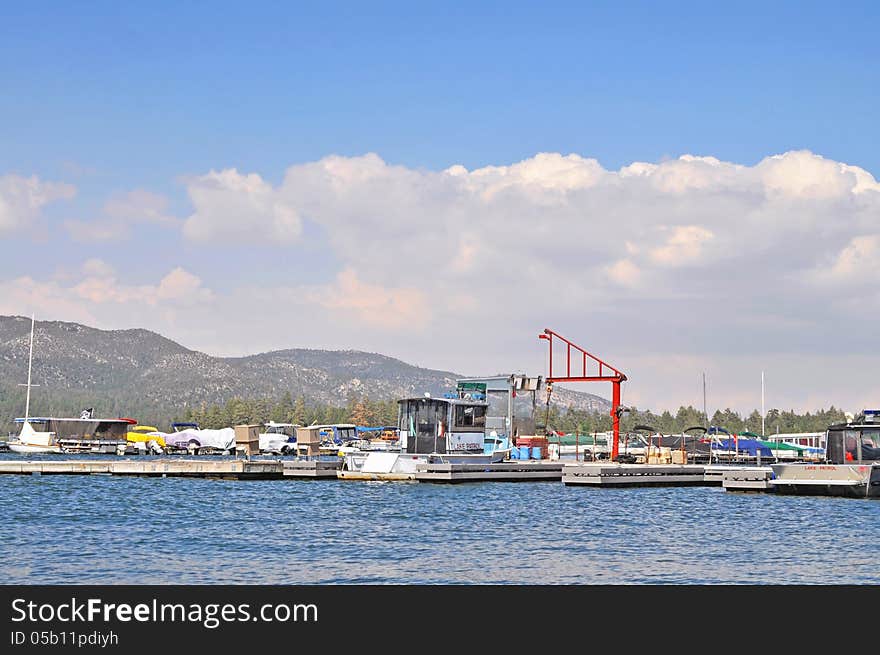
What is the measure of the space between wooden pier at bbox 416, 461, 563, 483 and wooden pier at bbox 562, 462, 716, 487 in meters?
3.69

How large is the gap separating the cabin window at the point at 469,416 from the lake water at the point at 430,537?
731 centimetres

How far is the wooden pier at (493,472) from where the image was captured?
70.1m

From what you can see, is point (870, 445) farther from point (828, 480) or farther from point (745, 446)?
point (745, 446)

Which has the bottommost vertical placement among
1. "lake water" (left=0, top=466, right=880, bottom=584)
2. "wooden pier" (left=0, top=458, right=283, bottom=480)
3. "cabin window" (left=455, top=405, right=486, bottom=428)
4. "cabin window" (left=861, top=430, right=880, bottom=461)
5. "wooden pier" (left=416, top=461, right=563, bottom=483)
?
"lake water" (left=0, top=466, right=880, bottom=584)

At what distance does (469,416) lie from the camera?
73.5 metres

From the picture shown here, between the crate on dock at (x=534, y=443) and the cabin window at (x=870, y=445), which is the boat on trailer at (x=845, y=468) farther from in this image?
the crate on dock at (x=534, y=443)

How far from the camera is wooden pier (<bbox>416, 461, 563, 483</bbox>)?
70.1m

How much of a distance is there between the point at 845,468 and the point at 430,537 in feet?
96.3

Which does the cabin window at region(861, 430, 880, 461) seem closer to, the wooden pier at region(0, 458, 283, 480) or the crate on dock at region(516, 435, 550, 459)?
the crate on dock at region(516, 435, 550, 459)

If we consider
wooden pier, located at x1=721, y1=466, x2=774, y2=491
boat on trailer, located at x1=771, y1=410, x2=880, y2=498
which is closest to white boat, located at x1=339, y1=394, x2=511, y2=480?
wooden pier, located at x1=721, y1=466, x2=774, y2=491

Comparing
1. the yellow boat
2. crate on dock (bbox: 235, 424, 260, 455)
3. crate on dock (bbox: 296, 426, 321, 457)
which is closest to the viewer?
crate on dock (bbox: 296, 426, 321, 457)

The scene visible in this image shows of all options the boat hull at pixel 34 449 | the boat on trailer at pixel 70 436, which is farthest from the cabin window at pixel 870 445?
the boat hull at pixel 34 449
